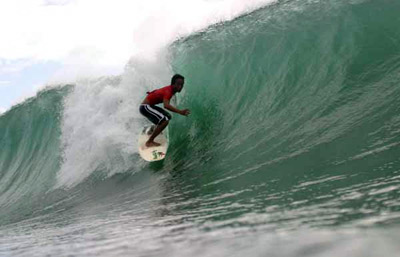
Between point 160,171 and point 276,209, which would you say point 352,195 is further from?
point 160,171

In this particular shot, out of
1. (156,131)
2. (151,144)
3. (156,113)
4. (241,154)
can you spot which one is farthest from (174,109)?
(241,154)

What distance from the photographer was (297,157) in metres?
5.05

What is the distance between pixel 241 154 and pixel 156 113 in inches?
88.6

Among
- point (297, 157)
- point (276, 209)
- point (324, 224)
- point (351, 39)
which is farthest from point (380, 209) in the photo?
point (351, 39)

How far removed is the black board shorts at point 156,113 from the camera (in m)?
8.01

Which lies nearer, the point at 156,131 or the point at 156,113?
the point at 156,113

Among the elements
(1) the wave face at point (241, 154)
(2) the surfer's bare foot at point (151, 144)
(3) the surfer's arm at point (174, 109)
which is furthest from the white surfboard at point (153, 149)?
(3) the surfer's arm at point (174, 109)

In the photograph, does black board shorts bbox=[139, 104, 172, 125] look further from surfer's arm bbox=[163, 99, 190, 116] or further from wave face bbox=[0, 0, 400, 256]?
wave face bbox=[0, 0, 400, 256]

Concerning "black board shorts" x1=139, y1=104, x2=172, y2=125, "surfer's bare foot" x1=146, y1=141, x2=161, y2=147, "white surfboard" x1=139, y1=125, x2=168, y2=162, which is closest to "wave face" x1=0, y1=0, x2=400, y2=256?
"white surfboard" x1=139, y1=125, x2=168, y2=162

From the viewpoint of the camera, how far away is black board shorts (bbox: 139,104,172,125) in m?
8.01

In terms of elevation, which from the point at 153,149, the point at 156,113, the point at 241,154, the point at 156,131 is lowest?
the point at 241,154

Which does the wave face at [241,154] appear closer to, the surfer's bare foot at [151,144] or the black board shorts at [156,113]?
the surfer's bare foot at [151,144]

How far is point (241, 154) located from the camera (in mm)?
6305

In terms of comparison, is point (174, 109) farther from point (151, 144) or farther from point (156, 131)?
point (151, 144)
